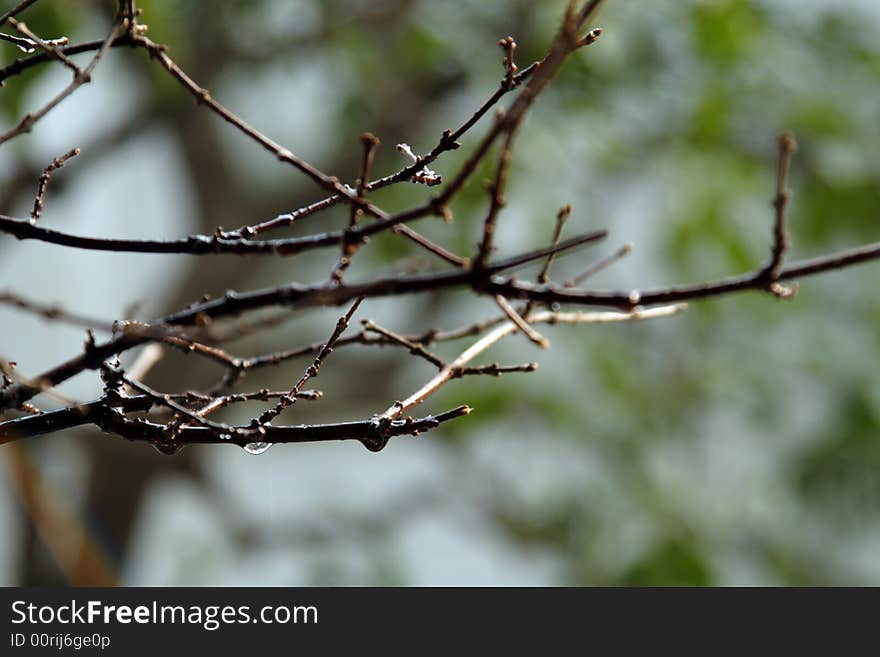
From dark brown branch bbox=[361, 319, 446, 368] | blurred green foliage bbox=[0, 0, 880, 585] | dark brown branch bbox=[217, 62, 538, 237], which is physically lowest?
dark brown branch bbox=[361, 319, 446, 368]

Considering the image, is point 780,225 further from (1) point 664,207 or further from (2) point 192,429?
(1) point 664,207

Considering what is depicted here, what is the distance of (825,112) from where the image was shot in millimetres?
1223

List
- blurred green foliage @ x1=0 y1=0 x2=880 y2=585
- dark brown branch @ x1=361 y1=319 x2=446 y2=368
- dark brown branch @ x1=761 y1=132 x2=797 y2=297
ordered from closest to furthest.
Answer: dark brown branch @ x1=761 y1=132 x2=797 y2=297
dark brown branch @ x1=361 y1=319 x2=446 y2=368
blurred green foliage @ x1=0 y1=0 x2=880 y2=585

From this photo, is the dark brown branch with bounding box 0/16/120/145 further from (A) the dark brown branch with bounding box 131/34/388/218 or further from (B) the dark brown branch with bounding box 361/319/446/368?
(B) the dark brown branch with bounding box 361/319/446/368

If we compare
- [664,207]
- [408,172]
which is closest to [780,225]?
[408,172]

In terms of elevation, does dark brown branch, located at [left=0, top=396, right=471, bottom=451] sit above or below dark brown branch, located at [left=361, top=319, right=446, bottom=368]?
below

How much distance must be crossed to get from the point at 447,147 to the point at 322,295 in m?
0.10

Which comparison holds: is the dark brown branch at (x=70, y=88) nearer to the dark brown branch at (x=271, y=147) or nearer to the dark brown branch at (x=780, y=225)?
the dark brown branch at (x=271, y=147)

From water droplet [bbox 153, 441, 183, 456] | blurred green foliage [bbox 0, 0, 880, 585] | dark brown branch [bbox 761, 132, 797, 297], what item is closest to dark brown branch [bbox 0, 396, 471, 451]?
water droplet [bbox 153, 441, 183, 456]

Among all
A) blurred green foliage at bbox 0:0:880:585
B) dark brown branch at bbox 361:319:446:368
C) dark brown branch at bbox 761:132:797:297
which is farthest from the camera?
blurred green foliage at bbox 0:0:880:585

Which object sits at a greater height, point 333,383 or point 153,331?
point 333,383

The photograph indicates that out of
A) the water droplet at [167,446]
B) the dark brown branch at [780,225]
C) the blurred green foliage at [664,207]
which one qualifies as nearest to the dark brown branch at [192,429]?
the water droplet at [167,446]
